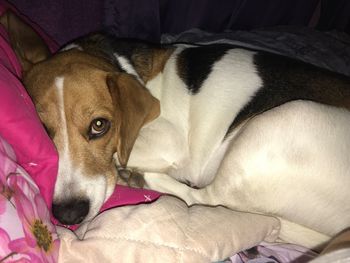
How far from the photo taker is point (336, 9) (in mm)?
6441

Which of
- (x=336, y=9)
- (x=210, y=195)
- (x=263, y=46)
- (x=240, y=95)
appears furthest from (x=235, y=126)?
(x=336, y=9)

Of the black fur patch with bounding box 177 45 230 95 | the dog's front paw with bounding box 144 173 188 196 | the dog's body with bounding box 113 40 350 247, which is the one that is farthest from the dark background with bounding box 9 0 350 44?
the dog's front paw with bounding box 144 173 188 196

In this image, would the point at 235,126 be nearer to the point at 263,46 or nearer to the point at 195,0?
the point at 263,46

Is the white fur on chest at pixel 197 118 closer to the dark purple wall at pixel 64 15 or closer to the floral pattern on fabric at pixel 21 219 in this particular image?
the floral pattern on fabric at pixel 21 219

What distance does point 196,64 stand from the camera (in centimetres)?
316

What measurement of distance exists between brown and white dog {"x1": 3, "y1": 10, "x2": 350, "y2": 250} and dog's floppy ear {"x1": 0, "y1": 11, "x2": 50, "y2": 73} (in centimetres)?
1

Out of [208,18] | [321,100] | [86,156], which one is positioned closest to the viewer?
[86,156]

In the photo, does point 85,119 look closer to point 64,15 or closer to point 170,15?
point 64,15

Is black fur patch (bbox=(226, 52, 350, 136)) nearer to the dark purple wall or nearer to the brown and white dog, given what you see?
the brown and white dog

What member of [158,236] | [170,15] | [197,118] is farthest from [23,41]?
[170,15]

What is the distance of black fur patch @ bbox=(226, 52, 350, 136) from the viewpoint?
2936 mm

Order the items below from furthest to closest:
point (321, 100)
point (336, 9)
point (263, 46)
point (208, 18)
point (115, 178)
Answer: point (336, 9) < point (208, 18) < point (263, 46) < point (321, 100) < point (115, 178)

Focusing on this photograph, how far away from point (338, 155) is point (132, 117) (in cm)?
128

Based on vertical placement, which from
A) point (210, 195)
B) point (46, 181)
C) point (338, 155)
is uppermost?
point (338, 155)
